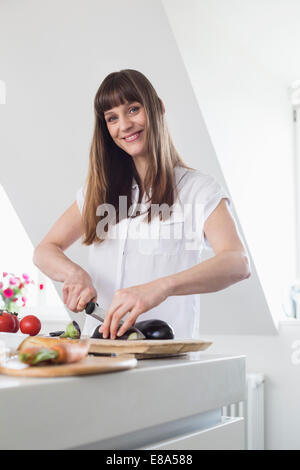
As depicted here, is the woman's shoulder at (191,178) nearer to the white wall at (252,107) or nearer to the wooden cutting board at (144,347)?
the wooden cutting board at (144,347)

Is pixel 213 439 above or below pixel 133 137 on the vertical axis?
below

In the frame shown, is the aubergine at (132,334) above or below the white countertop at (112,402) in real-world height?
above

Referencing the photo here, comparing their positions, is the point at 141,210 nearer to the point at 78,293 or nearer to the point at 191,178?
the point at 191,178

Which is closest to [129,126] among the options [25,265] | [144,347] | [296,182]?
[144,347]

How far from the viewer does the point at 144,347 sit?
88 cm

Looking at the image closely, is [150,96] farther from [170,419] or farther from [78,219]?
[170,419]

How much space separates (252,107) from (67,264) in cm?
169

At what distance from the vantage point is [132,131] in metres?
1.56

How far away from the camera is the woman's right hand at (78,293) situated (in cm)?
122

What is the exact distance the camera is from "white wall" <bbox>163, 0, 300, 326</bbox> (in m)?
2.34

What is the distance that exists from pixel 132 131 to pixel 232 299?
5.00 ft

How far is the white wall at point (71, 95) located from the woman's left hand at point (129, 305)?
1407mm

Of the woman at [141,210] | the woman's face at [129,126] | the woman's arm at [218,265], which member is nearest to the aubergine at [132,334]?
the woman's arm at [218,265]

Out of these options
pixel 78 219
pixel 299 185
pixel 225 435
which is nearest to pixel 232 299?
pixel 299 185
